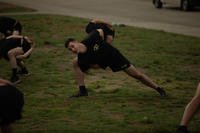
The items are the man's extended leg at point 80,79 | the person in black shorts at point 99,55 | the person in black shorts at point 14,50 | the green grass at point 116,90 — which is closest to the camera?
the green grass at point 116,90

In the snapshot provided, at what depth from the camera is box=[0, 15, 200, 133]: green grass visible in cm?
856

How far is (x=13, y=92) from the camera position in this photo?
21.2 feet

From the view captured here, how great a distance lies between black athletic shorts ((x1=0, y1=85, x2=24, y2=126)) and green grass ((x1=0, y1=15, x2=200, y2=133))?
1819 mm

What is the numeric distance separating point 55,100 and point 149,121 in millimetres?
2180

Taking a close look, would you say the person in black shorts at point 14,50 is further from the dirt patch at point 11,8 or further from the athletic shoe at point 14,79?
the dirt patch at point 11,8

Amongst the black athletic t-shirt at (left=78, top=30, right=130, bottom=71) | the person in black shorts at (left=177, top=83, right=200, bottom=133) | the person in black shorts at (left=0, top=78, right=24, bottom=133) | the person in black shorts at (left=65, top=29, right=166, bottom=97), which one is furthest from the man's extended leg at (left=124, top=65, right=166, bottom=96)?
the person in black shorts at (left=0, top=78, right=24, bottom=133)

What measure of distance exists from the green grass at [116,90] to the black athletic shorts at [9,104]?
1.82m

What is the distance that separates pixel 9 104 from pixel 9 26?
5.70 metres

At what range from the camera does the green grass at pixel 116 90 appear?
28.1 feet

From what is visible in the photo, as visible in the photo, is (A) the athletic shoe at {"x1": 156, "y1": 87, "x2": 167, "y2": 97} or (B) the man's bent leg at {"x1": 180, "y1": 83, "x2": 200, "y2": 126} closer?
(B) the man's bent leg at {"x1": 180, "y1": 83, "x2": 200, "y2": 126}

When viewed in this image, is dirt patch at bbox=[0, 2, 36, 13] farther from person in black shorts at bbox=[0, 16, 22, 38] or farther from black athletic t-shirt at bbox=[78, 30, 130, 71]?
black athletic t-shirt at bbox=[78, 30, 130, 71]

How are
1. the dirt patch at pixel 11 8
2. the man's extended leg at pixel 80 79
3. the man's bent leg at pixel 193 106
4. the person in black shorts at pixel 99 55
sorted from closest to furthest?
the man's bent leg at pixel 193 106 → the person in black shorts at pixel 99 55 → the man's extended leg at pixel 80 79 → the dirt patch at pixel 11 8

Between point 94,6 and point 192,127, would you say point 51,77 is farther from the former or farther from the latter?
point 94,6

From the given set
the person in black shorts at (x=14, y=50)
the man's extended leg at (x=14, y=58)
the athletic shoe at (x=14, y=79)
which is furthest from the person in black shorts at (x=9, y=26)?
the athletic shoe at (x=14, y=79)
